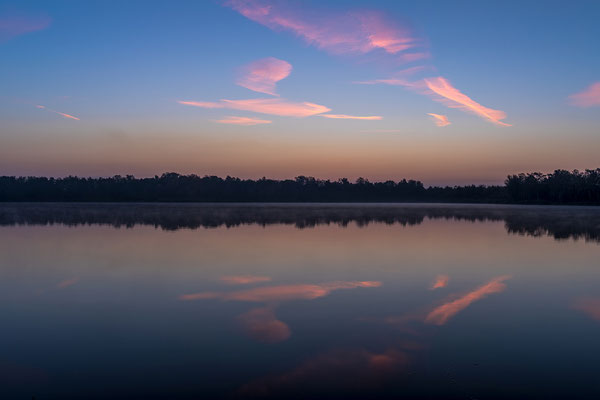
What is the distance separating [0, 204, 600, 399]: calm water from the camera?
5777mm

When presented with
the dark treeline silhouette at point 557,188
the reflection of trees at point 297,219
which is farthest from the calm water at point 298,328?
the dark treeline silhouette at point 557,188

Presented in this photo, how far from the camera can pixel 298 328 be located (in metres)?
8.07

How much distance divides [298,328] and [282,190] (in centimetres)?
16445

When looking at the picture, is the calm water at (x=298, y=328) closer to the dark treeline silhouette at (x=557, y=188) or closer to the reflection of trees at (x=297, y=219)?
the reflection of trees at (x=297, y=219)

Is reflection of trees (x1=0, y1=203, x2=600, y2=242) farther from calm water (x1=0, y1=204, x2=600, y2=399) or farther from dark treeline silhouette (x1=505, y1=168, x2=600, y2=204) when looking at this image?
dark treeline silhouette (x1=505, y1=168, x2=600, y2=204)

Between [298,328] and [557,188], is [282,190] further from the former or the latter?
[298,328]

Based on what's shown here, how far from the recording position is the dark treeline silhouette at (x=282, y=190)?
13800 cm

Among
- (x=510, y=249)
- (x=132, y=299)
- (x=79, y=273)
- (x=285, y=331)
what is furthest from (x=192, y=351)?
(x=510, y=249)

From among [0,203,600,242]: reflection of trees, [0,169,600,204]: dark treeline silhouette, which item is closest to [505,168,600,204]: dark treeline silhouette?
[0,169,600,204]: dark treeline silhouette

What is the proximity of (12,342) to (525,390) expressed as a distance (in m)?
8.03

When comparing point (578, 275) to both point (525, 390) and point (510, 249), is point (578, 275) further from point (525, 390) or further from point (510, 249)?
point (525, 390)

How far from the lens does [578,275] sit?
14.0m

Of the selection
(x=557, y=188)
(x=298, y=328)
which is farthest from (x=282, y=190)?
(x=298, y=328)

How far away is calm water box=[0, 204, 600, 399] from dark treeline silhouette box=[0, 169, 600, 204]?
13954 cm
